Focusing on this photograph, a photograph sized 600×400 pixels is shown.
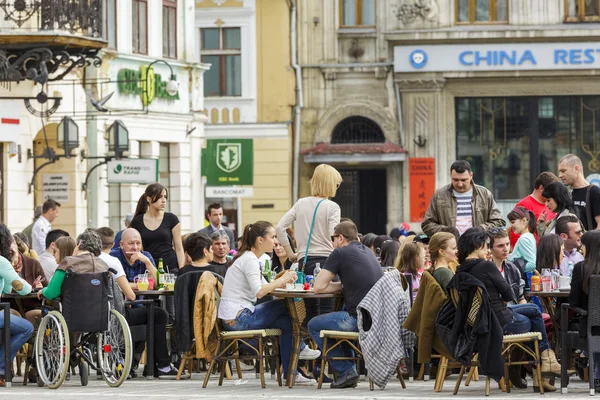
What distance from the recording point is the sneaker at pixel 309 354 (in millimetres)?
15492

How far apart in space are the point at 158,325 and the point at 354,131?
84.9ft

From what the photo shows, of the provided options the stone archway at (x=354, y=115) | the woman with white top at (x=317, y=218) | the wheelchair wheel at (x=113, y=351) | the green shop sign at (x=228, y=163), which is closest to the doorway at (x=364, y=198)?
the stone archway at (x=354, y=115)

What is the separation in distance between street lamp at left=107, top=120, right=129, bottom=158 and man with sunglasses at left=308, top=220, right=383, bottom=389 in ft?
52.9

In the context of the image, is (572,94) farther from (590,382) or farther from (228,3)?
(590,382)

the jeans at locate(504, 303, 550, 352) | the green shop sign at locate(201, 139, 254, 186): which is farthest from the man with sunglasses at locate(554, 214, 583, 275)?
the green shop sign at locate(201, 139, 254, 186)

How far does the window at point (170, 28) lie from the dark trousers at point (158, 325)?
18.1 m

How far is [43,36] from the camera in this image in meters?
26.3

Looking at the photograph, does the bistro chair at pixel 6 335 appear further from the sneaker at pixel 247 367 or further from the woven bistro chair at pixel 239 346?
the sneaker at pixel 247 367

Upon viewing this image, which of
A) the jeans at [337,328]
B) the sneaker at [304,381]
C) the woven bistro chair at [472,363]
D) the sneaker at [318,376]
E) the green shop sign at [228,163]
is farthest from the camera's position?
the green shop sign at [228,163]

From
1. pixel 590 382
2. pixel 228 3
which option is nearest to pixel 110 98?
pixel 228 3

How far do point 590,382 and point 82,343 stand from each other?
4.26 metres

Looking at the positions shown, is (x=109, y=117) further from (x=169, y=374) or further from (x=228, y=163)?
(x=169, y=374)

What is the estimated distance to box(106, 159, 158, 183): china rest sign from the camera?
98.8ft

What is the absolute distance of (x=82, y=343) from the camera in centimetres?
1521
